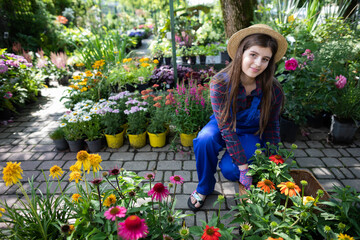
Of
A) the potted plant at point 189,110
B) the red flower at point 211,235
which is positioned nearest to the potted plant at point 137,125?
the potted plant at point 189,110

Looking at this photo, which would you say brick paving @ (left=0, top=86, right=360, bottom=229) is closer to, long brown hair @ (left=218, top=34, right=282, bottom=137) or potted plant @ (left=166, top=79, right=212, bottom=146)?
potted plant @ (left=166, top=79, right=212, bottom=146)

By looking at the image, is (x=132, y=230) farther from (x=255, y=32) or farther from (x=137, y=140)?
(x=137, y=140)

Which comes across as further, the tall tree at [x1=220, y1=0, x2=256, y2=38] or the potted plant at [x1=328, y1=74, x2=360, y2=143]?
the tall tree at [x1=220, y1=0, x2=256, y2=38]

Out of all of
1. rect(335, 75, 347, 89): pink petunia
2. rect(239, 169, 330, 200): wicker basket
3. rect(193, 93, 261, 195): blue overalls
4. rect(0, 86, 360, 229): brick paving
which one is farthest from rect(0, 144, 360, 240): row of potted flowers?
rect(335, 75, 347, 89): pink petunia

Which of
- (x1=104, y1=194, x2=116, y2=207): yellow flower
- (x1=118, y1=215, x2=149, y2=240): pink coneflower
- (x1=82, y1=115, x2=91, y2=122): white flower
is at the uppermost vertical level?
(x1=118, y1=215, x2=149, y2=240): pink coneflower

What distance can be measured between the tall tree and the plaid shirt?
94.0 inches

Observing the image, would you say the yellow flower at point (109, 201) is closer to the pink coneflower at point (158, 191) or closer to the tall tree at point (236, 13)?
the pink coneflower at point (158, 191)

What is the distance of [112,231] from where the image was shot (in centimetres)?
112

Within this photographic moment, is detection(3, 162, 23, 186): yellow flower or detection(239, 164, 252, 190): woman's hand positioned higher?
detection(3, 162, 23, 186): yellow flower

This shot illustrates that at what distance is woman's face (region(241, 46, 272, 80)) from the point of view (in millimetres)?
1674

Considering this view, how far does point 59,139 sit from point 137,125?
3.33 feet

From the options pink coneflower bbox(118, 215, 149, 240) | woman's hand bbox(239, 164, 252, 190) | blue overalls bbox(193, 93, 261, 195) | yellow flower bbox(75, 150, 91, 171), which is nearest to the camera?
pink coneflower bbox(118, 215, 149, 240)

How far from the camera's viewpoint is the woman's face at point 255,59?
65.9 inches

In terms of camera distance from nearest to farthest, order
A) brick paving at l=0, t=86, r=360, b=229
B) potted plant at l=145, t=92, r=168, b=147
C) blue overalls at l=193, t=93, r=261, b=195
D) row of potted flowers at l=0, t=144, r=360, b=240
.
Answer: row of potted flowers at l=0, t=144, r=360, b=240 < blue overalls at l=193, t=93, r=261, b=195 < brick paving at l=0, t=86, r=360, b=229 < potted plant at l=145, t=92, r=168, b=147
